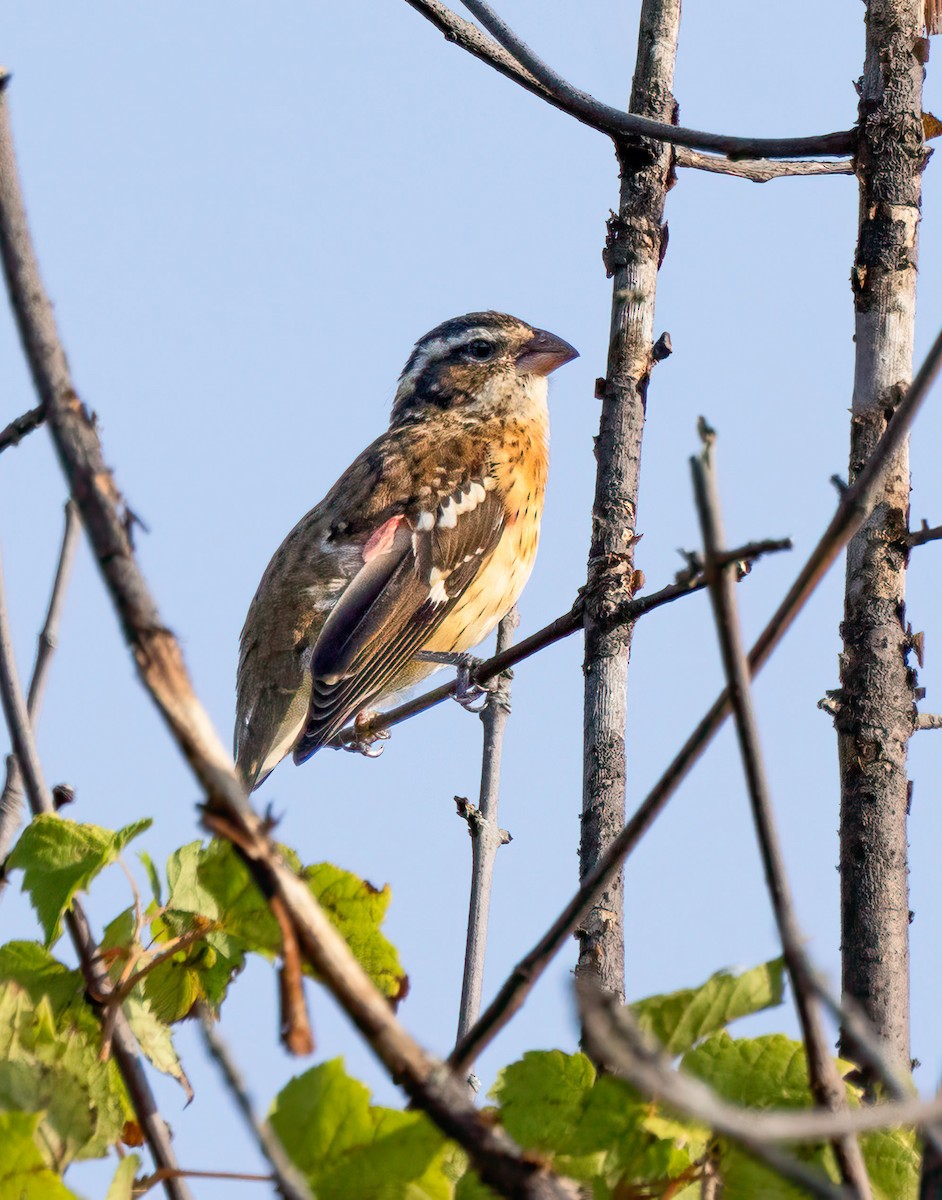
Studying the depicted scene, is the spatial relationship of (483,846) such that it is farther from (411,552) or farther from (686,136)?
(411,552)

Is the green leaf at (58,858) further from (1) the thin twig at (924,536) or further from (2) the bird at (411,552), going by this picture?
(2) the bird at (411,552)

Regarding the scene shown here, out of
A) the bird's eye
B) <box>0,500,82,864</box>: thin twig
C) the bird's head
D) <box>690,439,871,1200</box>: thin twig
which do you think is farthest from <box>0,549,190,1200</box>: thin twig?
the bird's eye

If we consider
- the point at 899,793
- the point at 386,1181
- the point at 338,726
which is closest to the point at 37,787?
the point at 386,1181

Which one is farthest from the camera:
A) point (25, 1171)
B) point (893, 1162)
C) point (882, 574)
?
point (882, 574)

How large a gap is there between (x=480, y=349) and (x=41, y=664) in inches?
231

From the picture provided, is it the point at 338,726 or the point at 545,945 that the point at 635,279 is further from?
the point at 545,945

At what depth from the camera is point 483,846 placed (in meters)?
3.86

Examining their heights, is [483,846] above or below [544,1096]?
above

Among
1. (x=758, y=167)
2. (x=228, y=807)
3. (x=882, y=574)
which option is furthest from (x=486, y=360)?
(x=228, y=807)

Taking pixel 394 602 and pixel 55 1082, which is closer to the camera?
pixel 55 1082

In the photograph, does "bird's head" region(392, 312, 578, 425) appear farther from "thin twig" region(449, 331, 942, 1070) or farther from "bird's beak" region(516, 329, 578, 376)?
"thin twig" region(449, 331, 942, 1070)

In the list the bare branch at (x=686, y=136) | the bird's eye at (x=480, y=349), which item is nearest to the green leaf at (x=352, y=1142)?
the bare branch at (x=686, y=136)

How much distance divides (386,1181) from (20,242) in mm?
1036

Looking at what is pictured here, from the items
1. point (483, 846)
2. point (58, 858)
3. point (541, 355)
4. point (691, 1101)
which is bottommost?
point (691, 1101)
